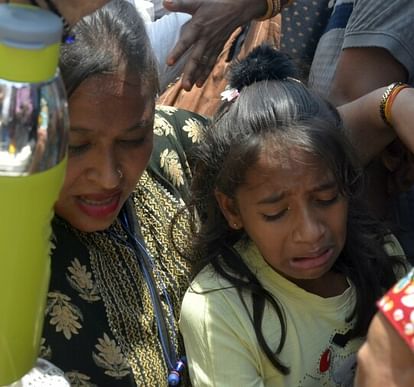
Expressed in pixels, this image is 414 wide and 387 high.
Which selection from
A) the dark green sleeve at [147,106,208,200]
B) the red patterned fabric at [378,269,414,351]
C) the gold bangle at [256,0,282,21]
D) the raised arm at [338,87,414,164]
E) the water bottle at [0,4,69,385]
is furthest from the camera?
the gold bangle at [256,0,282,21]

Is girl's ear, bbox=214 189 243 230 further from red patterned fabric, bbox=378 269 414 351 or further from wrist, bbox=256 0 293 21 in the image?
red patterned fabric, bbox=378 269 414 351

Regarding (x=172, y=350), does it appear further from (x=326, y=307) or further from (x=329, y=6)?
(x=329, y=6)

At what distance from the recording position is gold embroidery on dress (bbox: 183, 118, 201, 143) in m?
2.16

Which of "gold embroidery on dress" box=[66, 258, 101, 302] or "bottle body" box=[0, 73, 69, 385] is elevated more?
"bottle body" box=[0, 73, 69, 385]

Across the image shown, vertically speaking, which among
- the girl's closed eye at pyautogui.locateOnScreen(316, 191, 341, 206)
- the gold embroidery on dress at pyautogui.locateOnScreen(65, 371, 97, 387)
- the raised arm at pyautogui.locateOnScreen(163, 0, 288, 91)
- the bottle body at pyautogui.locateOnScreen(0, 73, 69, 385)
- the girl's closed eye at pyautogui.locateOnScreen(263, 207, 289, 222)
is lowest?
the gold embroidery on dress at pyautogui.locateOnScreen(65, 371, 97, 387)

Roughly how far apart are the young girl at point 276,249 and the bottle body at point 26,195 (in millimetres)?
816

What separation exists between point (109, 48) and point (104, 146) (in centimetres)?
19

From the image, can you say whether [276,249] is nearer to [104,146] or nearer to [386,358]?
[104,146]

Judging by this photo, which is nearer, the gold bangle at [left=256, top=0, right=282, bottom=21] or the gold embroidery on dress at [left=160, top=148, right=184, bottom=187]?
the gold embroidery on dress at [left=160, top=148, right=184, bottom=187]

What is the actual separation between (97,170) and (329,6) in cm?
107

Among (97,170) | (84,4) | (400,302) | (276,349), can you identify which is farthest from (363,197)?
(84,4)

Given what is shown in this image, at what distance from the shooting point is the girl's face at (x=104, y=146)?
165 centimetres

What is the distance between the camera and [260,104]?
1.81 metres

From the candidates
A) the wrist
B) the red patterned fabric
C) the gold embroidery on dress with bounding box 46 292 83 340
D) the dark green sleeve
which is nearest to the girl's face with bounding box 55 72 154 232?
the gold embroidery on dress with bounding box 46 292 83 340
